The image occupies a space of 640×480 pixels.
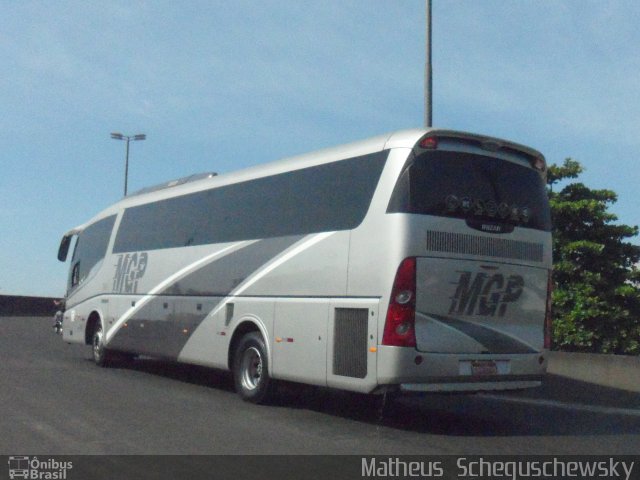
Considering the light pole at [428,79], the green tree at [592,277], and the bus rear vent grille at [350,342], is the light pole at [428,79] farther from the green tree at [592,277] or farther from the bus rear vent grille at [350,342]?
the bus rear vent grille at [350,342]

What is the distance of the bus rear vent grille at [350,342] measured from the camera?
32.6 feet

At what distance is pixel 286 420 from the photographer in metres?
10.4

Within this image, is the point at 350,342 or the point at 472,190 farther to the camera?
the point at 472,190

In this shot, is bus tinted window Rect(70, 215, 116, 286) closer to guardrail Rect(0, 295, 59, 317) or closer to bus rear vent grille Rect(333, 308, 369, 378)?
bus rear vent grille Rect(333, 308, 369, 378)

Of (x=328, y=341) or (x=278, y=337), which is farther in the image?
(x=278, y=337)

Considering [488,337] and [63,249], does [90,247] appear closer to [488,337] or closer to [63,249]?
[63,249]

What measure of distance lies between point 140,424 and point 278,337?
2.53 m

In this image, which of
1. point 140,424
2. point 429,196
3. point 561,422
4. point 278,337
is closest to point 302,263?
point 278,337

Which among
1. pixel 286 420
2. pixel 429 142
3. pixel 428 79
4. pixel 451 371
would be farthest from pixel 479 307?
pixel 428 79

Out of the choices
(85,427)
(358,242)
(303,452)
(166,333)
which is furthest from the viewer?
(166,333)

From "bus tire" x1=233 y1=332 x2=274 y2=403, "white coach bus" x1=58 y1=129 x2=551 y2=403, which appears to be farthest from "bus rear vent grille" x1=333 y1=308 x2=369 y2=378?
"bus tire" x1=233 y1=332 x2=274 y2=403

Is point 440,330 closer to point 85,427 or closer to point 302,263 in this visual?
point 302,263

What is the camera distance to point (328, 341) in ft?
34.6

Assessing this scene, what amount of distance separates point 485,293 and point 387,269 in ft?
4.63
